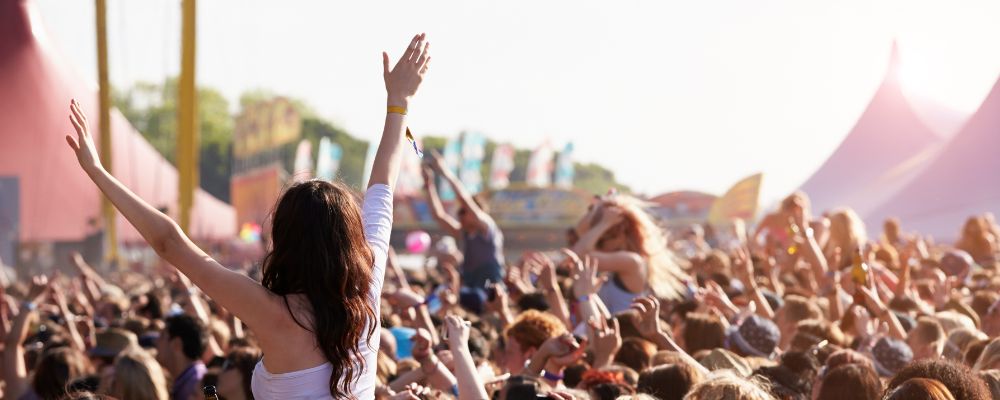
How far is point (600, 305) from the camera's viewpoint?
210 inches

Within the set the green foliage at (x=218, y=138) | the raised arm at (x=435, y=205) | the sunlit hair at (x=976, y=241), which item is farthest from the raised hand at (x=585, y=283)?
the green foliage at (x=218, y=138)

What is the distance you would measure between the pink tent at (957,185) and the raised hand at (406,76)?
8627 mm

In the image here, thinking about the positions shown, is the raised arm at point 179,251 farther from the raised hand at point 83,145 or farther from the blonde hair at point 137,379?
the blonde hair at point 137,379

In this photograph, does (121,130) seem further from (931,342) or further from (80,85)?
(931,342)

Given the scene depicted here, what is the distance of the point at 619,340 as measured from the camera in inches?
181

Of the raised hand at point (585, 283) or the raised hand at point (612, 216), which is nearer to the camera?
the raised hand at point (585, 283)

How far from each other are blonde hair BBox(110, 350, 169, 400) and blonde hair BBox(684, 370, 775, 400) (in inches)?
86.5

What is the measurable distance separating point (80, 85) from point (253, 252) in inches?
423

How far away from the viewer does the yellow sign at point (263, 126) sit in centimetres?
4478

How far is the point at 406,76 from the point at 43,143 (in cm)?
3575

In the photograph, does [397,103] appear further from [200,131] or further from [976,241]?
[200,131]

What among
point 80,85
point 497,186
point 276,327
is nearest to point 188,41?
point 276,327

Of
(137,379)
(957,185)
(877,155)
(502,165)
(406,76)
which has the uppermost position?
(406,76)

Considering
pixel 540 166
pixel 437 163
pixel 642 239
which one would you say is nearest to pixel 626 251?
pixel 642 239
